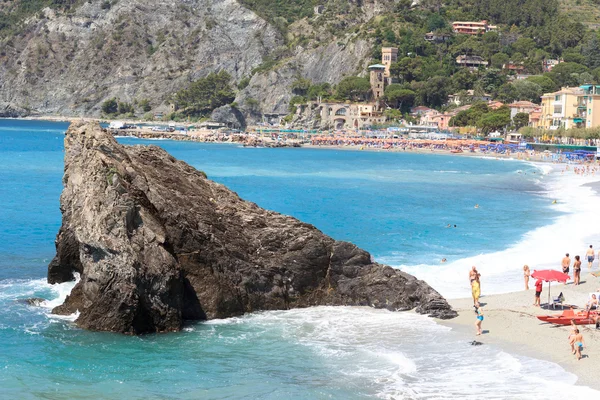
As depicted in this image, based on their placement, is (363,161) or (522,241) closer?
(522,241)

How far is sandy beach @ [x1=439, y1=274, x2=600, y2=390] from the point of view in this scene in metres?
17.8

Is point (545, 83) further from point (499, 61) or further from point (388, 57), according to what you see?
point (388, 57)

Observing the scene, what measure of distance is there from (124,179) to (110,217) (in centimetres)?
139

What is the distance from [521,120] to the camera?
127125 millimetres

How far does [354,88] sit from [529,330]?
5589 inches

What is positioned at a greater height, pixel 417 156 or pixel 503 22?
pixel 503 22

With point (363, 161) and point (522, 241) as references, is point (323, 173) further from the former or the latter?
point (522, 241)

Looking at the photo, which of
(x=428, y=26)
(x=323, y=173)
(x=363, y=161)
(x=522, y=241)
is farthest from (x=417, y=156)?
(x=522, y=241)

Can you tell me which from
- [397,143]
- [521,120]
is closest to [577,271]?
[521,120]

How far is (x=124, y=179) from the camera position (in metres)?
21.0

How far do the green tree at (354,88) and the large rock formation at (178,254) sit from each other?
137306 millimetres

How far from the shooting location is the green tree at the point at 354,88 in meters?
159

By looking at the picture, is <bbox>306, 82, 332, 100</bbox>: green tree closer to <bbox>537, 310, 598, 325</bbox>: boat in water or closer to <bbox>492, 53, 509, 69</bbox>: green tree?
<bbox>492, 53, 509, 69</bbox>: green tree

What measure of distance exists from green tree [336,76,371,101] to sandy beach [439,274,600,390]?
137m
